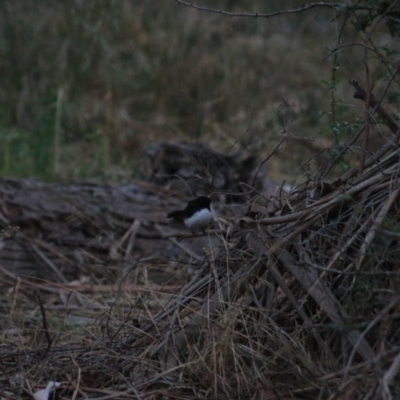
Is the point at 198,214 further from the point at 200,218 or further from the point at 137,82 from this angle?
the point at 137,82

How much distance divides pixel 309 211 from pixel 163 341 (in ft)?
2.35

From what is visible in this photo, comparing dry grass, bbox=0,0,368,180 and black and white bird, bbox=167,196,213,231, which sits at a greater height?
black and white bird, bbox=167,196,213,231

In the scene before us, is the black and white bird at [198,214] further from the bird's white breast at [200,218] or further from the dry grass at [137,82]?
the dry grass at [137,82]

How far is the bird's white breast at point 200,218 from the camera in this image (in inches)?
159

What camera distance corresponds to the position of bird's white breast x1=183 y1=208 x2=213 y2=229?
403 cm

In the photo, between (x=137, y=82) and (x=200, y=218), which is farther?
(x=137, y=82)

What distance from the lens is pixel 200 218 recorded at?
4.04m

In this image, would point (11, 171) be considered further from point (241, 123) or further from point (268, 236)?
point (268, 236)

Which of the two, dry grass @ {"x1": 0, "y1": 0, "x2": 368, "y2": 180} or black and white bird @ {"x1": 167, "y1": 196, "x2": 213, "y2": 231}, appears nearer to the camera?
black and white bird @ {"x1": 167, "y1": 196, "x2": 213, "y2": 231}

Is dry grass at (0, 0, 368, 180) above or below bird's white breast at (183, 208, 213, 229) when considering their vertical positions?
below

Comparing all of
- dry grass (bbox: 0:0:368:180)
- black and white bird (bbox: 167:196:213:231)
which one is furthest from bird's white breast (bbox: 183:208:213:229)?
dry grass (bbox: 0:0:368:180)

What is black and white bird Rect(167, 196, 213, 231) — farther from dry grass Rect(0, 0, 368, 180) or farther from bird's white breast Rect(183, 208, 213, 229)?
dry grass Rect(0, 0, 368, 180)

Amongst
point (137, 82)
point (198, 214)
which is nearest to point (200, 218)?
point (198, 214)

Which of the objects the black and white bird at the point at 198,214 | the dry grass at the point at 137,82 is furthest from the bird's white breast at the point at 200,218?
the dry grass at the point at 137,82
